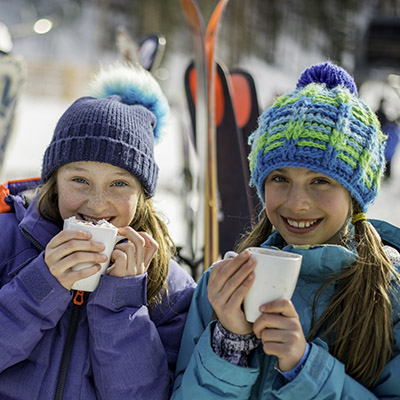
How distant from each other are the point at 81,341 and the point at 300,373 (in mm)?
554

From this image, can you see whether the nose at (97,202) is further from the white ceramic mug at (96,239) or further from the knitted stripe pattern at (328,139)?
the knitted stripe pattern at (328,139)

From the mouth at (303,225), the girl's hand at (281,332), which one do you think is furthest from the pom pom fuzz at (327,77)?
the girl's hand at (281,332)

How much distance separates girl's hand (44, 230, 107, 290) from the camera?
1.05m

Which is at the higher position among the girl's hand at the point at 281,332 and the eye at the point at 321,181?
Answer: the eye at the point at 321,181

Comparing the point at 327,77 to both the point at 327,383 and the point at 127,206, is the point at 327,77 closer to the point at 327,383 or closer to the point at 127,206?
the point at 127,206

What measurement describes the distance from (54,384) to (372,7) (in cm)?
2814

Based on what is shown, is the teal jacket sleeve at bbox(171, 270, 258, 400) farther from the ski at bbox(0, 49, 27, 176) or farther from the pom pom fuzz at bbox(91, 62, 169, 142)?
the ski at bbox(0, 49, 27, 176)

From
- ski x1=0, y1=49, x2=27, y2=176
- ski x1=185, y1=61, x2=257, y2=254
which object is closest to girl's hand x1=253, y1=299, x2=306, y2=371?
ski x1=185, y1=61, x2=257, y2=254

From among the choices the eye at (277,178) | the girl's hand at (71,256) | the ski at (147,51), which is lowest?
the girl's hand at (71,256)

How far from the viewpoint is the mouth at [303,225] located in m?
1.20

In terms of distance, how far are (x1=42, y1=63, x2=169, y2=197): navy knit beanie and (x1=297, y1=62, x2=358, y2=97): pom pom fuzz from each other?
468mm

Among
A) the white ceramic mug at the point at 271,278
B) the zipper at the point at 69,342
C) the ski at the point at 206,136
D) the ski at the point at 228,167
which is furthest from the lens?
the ski at the point at 228,167

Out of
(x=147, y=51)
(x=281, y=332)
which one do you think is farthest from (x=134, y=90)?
(x=147, y=51)

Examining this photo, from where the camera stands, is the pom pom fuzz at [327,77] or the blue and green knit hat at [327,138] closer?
the blue and green knit hat at [327,138]
